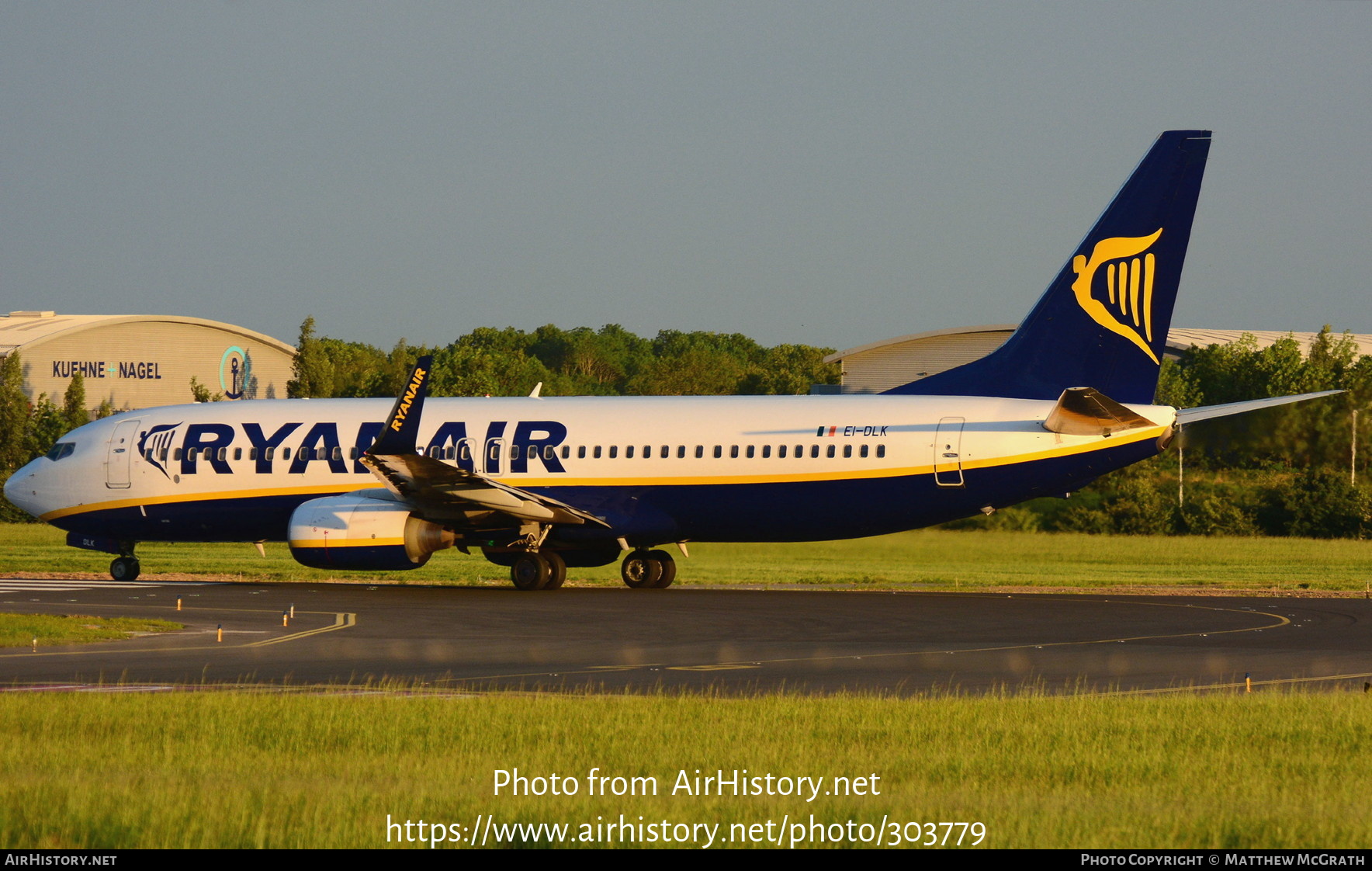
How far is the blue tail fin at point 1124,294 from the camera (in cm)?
2877

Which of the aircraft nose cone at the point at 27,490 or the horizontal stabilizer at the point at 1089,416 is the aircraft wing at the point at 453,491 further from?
the aircraft nose cone at the point at 27,490

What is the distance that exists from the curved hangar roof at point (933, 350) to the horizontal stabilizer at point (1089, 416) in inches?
2122

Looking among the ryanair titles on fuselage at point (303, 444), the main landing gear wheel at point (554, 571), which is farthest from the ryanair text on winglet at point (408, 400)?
the main landing gear wheel at point (554, 571)

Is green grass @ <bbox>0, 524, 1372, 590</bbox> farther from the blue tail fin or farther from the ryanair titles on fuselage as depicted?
the blue tail fin

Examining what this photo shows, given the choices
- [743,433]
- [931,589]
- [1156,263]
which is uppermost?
[1156,263]

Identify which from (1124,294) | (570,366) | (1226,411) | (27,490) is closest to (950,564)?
(1226,411)

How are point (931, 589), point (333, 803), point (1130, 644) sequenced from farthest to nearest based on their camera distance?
point (931, 589), point (1130, 644), point (333, 803)

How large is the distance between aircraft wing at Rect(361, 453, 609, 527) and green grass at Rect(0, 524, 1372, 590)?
3.91 metres

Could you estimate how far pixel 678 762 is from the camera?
11.3m
